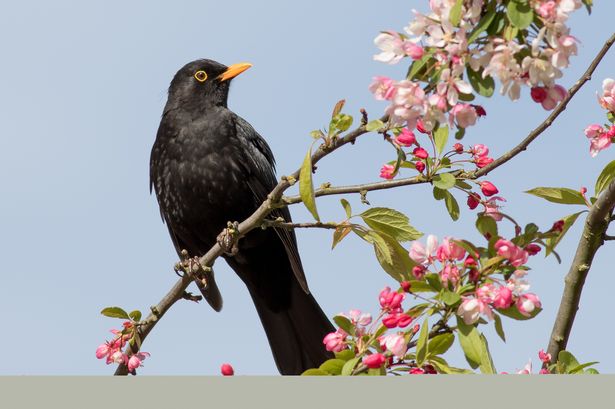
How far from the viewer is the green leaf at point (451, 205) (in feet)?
12.6

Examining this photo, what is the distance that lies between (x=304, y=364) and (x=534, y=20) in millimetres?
4676

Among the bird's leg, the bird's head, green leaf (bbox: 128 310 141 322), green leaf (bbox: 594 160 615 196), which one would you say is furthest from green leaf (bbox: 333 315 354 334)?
the bird's head

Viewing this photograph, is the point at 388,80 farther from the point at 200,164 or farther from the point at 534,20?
the point at 200,164

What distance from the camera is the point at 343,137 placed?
11.8 feet

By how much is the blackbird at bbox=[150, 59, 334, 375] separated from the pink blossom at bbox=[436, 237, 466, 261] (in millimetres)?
3566

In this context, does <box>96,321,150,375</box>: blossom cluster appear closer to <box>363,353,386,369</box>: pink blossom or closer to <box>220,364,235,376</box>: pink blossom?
<box>220,364,235,376</box>: pink blossom

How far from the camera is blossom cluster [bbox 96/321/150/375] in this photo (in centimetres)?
497

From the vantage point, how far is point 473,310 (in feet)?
9.64

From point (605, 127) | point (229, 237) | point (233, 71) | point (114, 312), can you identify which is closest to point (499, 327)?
point (605, 127)

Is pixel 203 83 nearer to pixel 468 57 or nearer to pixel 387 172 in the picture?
pixel 387 172

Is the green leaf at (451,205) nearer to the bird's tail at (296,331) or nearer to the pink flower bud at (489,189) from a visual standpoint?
the pink flower bud at (489,189)

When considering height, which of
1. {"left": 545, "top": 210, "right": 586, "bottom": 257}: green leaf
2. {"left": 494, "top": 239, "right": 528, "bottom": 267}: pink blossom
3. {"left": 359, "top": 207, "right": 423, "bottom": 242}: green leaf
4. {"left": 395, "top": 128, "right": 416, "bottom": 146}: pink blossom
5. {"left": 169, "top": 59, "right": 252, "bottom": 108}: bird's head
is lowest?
{"left": 494, "top": 239, "right": 528, "bottom": 267}: pink blossom

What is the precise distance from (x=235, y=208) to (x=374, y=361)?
4.17 m

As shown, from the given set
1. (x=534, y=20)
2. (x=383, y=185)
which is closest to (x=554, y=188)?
(x=383, y=185)
